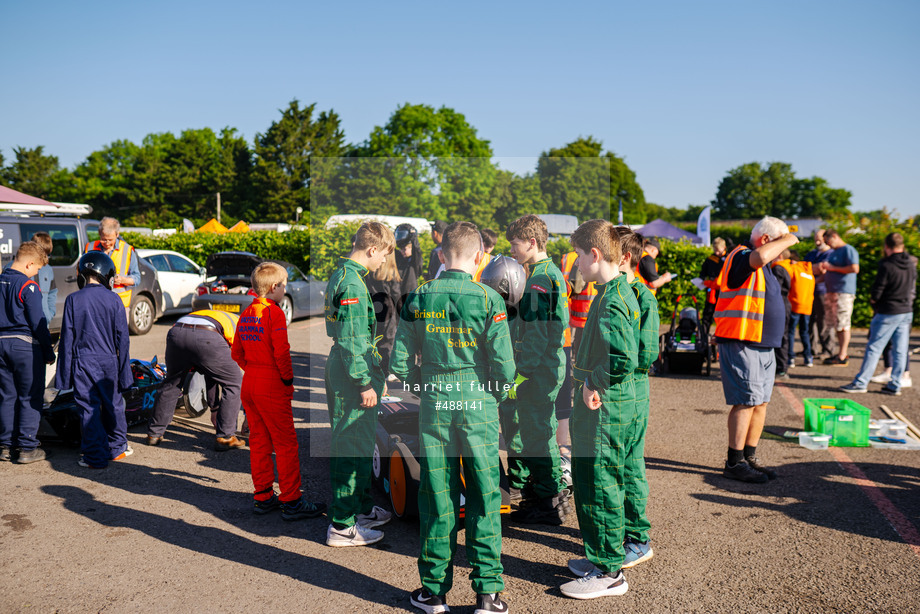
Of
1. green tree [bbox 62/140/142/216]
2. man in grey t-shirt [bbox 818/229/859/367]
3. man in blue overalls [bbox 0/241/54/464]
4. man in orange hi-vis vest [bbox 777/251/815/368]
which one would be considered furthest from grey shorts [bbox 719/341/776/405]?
green tree [bbox 62/140/142/216]

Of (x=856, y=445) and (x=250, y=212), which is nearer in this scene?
(x=856, y=445)

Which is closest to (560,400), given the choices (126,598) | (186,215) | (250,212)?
(126,598)

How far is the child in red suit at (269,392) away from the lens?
163 inches

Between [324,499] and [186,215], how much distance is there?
6529 cm

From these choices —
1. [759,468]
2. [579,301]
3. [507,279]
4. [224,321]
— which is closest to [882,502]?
[759,468]

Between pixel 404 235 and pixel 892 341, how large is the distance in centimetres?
655

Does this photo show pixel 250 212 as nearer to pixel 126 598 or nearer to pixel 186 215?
pixel 186 215

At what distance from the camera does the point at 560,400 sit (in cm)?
468

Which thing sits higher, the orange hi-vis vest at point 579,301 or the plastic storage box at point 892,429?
the orange hi-vis vest at point 579,301

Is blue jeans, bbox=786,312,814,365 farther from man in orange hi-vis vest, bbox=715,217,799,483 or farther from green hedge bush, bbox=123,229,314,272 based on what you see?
green hedge bush, bbox=123,229,314,272

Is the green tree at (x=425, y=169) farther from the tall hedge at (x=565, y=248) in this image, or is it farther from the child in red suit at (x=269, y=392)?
the child in red suit at (x=269, y=392)

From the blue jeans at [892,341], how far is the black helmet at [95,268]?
8773mm

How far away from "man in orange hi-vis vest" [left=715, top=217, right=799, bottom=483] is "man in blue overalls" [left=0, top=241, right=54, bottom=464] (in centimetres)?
585

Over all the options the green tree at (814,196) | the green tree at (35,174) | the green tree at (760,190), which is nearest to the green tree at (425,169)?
the green tree at (35,174)
